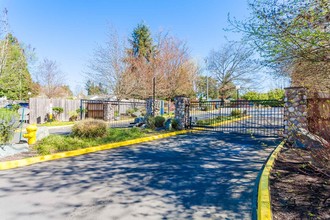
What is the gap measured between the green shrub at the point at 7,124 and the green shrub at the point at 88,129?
6.79 feet

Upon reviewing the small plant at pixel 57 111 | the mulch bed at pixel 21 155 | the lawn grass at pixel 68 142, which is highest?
the small plant at pixel 57 111

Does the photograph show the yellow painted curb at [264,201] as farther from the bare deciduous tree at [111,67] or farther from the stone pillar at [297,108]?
the bare deciduous tree at [111,67]

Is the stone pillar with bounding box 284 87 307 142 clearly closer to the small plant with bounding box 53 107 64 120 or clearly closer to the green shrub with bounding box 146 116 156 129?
the green shrub with bounding box 146 116 156 129

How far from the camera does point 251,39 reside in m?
4.43

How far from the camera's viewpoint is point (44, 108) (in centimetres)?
1691

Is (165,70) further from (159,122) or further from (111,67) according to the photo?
(159,122)

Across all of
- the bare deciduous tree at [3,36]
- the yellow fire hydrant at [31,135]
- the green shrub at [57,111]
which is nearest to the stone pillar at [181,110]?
the yellow fire hydrant at [31,135]

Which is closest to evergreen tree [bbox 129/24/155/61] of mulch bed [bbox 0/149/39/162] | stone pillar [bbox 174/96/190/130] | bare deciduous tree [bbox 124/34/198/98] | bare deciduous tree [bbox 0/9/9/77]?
bare deciduous tree [bbox 124/34/198/98]

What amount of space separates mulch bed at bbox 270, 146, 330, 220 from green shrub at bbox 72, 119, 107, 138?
635 centimetres

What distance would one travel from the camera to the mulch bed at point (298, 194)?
264cm

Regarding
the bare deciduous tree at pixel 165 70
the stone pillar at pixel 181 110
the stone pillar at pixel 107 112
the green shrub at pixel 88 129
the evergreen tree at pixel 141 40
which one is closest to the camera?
the green shrub at pixel 88 129

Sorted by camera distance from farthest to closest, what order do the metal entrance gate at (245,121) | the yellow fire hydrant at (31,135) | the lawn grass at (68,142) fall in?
the metal entrance gate at (245,121), the yellow fire hydrant at (31,135), the lawn grass at (68,142)

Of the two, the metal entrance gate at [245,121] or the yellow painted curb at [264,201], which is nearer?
the yellow painted curb at [264,201]

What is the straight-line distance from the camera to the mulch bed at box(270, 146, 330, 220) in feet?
8.66
